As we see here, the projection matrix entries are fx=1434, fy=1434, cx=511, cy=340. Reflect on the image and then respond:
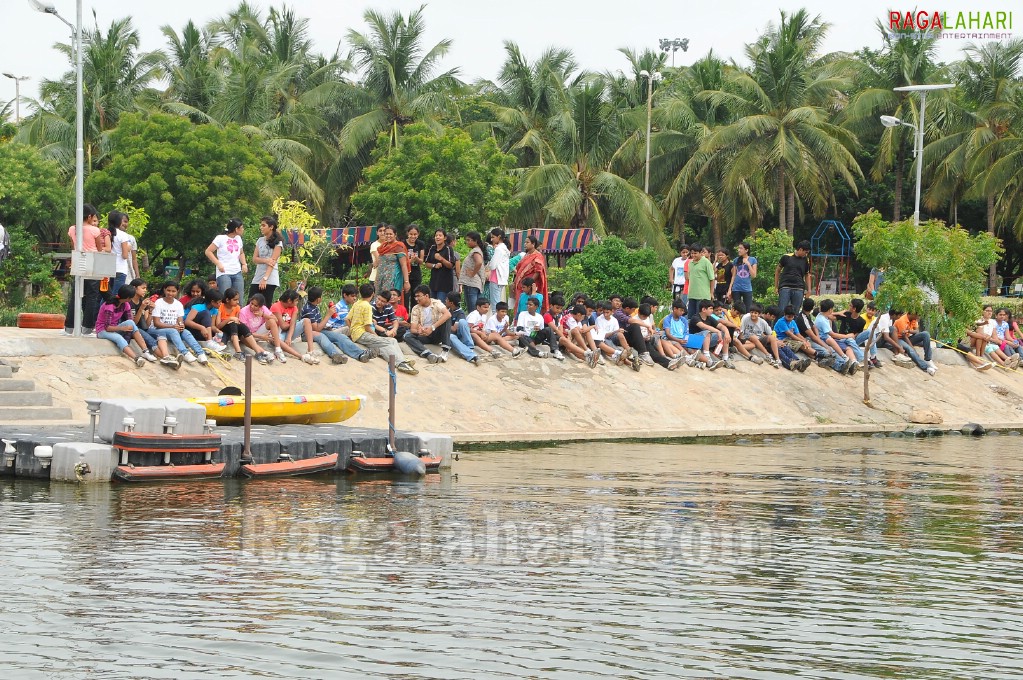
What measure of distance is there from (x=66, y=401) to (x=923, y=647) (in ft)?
42.3

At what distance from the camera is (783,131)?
50.9 meters

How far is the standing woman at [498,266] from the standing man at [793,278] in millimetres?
5907

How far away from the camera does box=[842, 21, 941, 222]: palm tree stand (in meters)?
53.6

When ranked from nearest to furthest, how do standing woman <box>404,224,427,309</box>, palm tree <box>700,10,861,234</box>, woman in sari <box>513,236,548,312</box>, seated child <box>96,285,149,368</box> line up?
seated child <box>96,285,149,368</box> → standing woman <box>404,224,427,309</box> → woman in sari <box>513,236,548,312</box> → palm tree <box>700,10,861,234</box>

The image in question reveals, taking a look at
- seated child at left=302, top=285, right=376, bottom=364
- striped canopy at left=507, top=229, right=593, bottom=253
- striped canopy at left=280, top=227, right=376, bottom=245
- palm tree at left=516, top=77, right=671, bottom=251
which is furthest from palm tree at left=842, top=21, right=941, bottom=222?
seated child at left=302, top=285, right=376, bottom=364

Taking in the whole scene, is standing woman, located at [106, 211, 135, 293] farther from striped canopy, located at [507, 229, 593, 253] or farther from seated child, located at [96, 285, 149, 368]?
striped canopy, located at [507, 229, 593, 253]

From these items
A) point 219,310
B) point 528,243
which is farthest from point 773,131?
point 219,310

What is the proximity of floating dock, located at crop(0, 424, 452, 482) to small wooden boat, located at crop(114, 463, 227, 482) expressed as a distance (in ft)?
0.42

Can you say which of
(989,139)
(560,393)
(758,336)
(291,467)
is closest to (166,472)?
(291,467)

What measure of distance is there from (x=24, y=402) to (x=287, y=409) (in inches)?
132

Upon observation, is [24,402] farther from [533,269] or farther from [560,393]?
[533,269]

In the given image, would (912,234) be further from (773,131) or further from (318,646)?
(773,131)

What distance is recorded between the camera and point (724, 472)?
57.6ft

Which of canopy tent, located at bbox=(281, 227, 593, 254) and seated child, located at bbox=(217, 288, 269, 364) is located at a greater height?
canopy tent, located at bbox=(281, 227, 593, 254)
